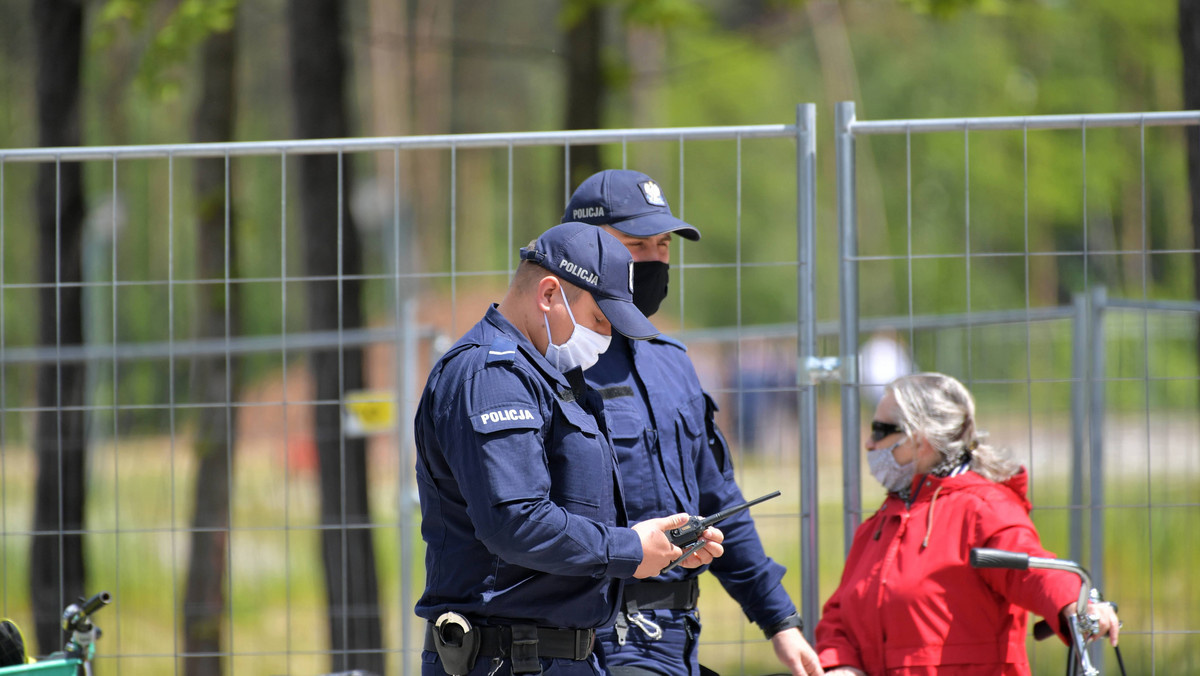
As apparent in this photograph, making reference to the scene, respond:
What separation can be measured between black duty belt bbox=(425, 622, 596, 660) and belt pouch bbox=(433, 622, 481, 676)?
0.07 ft

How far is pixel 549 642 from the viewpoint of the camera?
8.88ft

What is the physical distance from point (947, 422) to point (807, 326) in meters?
0.53

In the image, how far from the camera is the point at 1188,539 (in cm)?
473

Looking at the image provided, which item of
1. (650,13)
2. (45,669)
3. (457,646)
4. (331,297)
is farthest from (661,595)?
(650,13)

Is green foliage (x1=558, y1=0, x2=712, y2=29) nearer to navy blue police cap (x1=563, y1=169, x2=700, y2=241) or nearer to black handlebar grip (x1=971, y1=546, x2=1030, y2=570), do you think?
navy blue police cap (x1=563, y1=169, x2=700, y2=241)

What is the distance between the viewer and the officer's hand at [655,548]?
2.67 meters

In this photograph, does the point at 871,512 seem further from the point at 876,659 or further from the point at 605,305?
the point at 605,305

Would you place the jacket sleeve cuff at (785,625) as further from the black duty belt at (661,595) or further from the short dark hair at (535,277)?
the short dark hair at (535,277)

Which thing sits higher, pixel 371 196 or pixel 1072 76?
pixel 1072 76

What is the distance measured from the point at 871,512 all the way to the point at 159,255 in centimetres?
3341

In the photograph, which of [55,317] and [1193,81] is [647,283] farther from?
[55,317]

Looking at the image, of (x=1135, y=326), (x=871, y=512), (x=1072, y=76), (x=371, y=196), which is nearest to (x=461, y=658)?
(x=871, y=512)

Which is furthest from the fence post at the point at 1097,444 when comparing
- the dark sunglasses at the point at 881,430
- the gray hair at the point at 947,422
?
the dark sunglasses at the point at 881,430

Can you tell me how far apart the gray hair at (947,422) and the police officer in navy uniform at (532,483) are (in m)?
1.10
